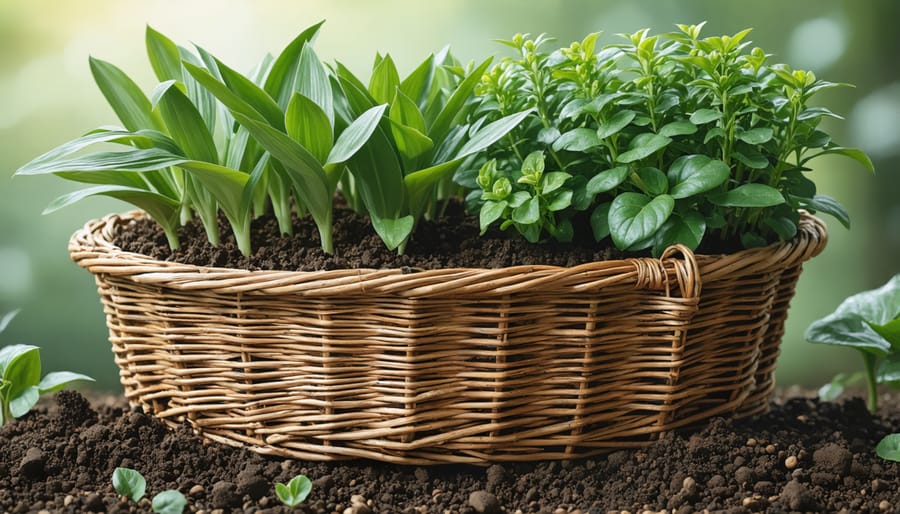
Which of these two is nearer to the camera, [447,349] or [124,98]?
[447,349]

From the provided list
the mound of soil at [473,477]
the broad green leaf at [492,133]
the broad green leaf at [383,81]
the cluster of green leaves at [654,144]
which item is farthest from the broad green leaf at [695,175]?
the broad green leaf at [383,81]

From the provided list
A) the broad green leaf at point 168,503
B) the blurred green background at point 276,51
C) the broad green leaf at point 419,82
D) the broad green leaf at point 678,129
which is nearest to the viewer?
the broad green leaf at point 168,503

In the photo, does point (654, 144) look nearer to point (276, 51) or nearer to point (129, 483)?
point (129, 483)

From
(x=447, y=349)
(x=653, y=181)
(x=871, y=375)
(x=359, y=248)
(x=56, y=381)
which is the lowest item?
(x=871, y=375)

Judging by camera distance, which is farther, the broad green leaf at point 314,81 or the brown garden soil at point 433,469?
the broad green leaf at point 314,81

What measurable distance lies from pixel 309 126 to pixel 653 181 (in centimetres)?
52

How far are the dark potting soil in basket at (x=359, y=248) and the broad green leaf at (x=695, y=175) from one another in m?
0.14

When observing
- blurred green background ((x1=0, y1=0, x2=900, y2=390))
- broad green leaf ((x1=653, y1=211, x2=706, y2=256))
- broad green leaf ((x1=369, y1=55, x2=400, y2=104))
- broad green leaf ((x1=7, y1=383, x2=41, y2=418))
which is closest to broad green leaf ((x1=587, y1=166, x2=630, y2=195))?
broad green leaf ((x1=653, y1=211, x2=706, y2=256))

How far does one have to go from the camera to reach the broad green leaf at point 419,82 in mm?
1430

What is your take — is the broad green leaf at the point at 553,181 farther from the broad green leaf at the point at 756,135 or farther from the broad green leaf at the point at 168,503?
the broad green leaf at the point at 168,503

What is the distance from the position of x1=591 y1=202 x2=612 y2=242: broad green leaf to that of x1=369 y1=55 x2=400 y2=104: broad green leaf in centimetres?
40

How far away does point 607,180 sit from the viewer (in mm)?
1220

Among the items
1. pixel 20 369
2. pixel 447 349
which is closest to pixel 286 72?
pixel 447 349

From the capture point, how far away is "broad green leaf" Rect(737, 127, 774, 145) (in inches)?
46.6
